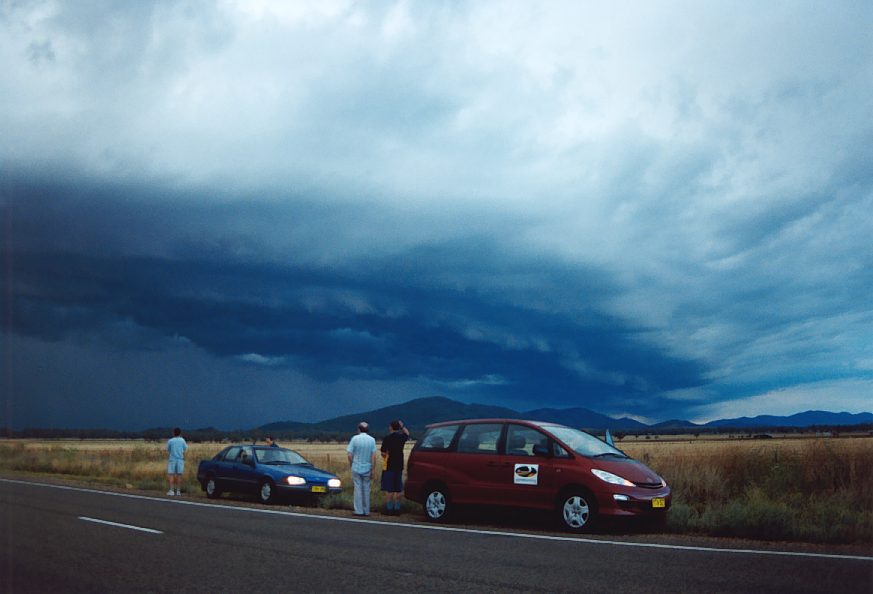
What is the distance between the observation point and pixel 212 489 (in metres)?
22.2

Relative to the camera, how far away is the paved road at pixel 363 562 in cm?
798

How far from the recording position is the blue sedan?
2002 cm

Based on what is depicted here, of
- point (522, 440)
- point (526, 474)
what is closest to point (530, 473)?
point (526, 474)

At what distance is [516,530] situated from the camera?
13.4 meters

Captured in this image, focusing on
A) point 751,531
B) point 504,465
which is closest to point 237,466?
point 504,465

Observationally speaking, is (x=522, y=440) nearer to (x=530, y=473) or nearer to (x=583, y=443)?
(x=530, y=473)

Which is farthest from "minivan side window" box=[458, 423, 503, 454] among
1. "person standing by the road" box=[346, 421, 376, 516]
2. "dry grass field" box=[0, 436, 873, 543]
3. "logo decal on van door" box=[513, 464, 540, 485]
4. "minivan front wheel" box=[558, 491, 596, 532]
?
"dry grass field" box=[0, 436, 873, 543]

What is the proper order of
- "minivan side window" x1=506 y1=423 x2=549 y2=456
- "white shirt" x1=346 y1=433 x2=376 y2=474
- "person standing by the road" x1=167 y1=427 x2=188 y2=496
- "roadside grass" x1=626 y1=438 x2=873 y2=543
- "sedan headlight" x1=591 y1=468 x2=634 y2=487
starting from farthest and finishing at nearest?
1. "person standing by the road" x1=167 y1=427 x2=188 y2=496
2. "white shirt" x1=346 y1=433 x2=376 y2=474
3. "minivan side window" x1=506 y1=423 x2=549 y2=456
4. "sedan headlight" x1=591 y1=468 x2=634 y2=487
5. "roadside grass" x1=626 y1=438 x2=873 y2=543

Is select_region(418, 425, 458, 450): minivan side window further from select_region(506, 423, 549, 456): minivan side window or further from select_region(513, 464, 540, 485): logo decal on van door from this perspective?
select_region(513, 464, 540, 485): logo decal on van door

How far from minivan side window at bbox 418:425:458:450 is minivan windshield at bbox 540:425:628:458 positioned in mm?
1899

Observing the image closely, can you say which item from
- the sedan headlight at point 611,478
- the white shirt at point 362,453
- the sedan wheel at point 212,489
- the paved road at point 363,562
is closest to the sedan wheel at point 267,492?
the sedan wheel at point 212,489

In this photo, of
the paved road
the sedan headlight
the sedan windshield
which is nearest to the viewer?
the paved road

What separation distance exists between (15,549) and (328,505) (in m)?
9.74

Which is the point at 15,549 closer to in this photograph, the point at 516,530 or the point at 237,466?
the point at 516,530
